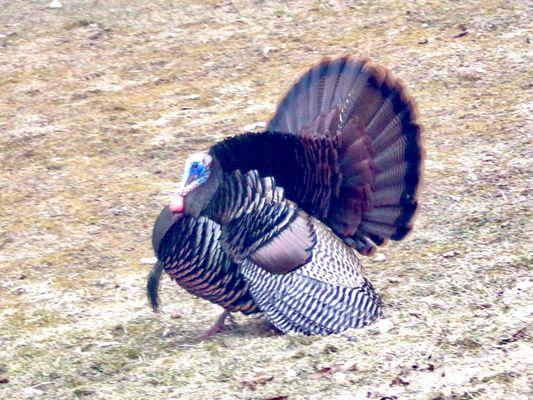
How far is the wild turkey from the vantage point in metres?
5.09

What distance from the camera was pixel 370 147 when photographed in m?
5.30

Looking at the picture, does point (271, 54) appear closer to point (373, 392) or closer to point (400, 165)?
point (400, 165)

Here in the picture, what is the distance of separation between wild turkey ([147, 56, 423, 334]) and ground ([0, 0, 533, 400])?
19 cm

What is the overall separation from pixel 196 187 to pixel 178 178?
2347 millimetres

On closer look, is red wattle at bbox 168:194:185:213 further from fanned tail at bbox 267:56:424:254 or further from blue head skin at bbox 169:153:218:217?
fanned tail at bbox 267:56:424:254

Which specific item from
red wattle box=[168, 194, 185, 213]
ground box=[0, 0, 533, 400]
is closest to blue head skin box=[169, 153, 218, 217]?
red wattle box=[168, 194, 185, 213]

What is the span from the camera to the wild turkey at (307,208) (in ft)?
16.7

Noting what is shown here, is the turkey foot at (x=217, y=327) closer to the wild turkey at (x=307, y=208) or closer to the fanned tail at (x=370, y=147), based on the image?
the wild turkey at (x=307, y=208)

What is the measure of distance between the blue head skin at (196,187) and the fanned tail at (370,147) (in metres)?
0.49

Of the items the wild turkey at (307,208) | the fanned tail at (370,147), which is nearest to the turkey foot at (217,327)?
→ the wild turkey at (307,208)

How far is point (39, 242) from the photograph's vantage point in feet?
22.5

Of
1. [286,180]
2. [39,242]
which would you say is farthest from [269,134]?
[39,242]

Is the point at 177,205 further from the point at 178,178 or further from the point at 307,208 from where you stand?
the point at 178,178

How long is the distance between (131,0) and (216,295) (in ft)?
20.0
